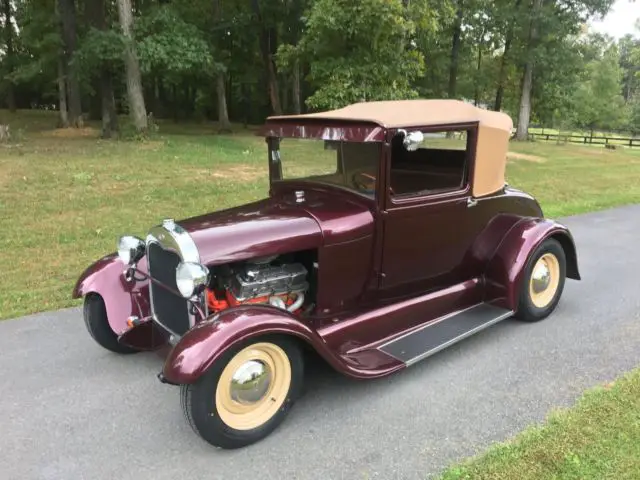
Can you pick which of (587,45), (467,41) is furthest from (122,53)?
(587,45)

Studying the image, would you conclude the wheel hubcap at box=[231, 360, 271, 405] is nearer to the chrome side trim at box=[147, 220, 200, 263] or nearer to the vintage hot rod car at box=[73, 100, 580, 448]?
the vintage hot rod car at box=[73, 100, 580, 448]

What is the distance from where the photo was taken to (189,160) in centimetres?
1258

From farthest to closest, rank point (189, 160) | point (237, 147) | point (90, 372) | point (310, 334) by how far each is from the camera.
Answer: point (237, 147) → point (189, 160) → point (90, 372) → point (310, 334)

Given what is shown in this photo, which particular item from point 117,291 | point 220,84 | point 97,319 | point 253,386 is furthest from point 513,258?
point 220,84

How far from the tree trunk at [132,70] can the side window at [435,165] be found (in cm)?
1296

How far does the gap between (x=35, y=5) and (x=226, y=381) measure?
25.0m

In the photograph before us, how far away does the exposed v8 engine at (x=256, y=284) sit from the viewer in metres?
3.30

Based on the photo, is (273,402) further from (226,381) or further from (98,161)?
(98,161)

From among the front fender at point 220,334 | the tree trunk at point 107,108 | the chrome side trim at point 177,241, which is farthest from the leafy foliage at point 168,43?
the front fender at point 220,334

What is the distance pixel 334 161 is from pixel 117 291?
1864 millimetres

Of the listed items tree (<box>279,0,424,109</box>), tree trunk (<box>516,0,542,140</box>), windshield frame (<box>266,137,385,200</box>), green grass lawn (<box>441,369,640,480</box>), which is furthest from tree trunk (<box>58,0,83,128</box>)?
tree trunk (<box>516,0,542,140</box>)

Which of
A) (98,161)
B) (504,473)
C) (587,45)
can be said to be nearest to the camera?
(504,473)

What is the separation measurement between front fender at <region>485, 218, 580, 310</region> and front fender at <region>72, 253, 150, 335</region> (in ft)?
9.17

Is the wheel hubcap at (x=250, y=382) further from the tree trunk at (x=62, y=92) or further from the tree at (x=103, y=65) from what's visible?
the tree trunk at (x=62, y=92)
